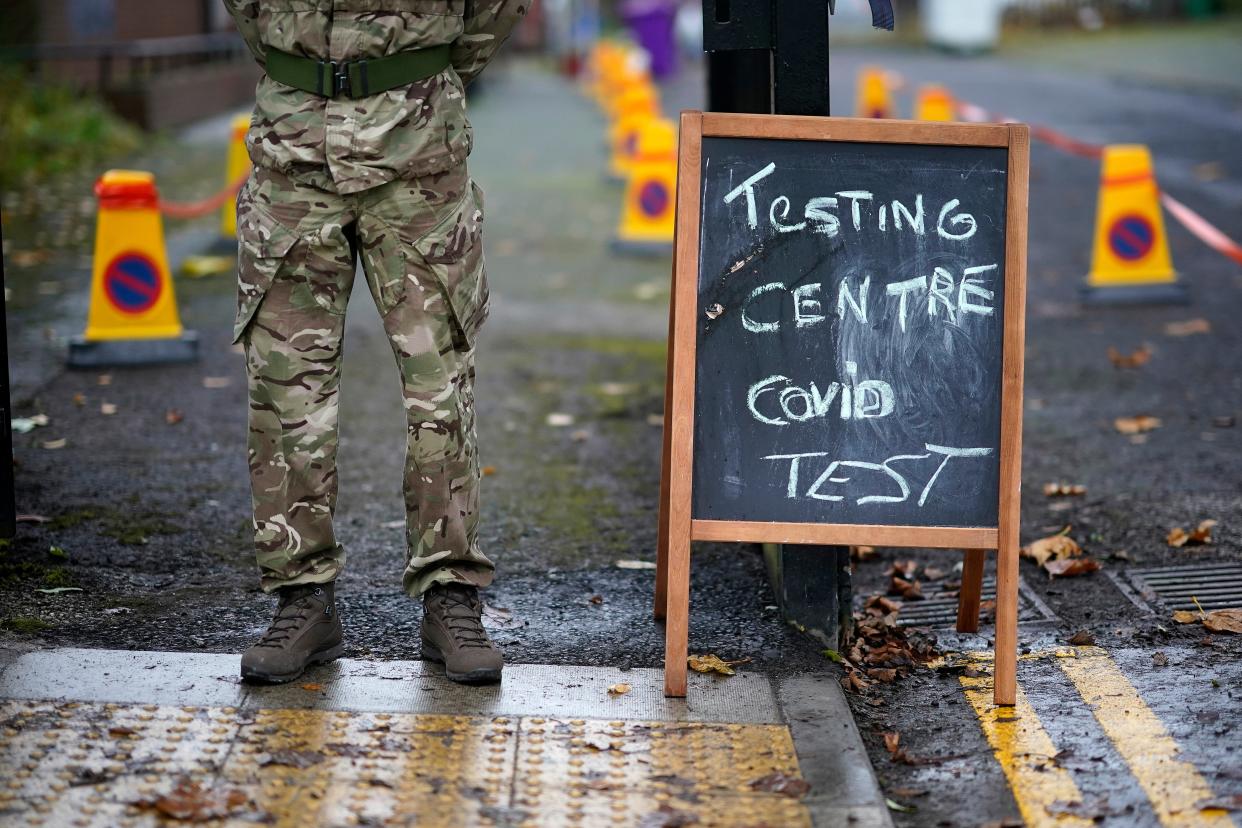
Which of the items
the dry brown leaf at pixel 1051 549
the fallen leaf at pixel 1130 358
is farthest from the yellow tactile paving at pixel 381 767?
the fallen leaf at pixel 1130 358

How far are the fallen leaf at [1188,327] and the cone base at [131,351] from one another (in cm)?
514

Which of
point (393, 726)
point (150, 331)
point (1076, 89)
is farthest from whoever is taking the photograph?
point (1076, 89)

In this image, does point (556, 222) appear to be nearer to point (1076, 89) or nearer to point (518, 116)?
point (518, 116)

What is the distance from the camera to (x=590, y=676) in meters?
3.88


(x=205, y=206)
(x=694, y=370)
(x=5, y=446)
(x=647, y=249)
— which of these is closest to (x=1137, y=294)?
(x=647, y=249)

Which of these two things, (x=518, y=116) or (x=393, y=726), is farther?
(x=518, y=116)

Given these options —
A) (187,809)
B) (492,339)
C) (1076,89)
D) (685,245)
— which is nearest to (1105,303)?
(492,339)

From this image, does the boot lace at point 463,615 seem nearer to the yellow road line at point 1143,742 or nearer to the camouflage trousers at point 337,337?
the camouflage trousers at point 337,337

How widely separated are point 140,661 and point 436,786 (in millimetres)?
1039

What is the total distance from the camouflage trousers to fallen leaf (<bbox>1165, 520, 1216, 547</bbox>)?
2473 mm

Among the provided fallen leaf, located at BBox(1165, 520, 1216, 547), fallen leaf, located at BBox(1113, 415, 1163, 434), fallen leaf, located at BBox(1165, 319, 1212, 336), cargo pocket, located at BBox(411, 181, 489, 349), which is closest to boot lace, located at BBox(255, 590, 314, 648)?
cargo pocket, located at BBox(411, 181, 489, 349)

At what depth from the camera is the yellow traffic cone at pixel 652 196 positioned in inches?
443

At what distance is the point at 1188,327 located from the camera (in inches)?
332

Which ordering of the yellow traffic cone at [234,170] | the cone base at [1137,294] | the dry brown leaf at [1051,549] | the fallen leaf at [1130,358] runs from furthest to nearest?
1. the yellow traffic cone at [234,170]
2. the cone base at [1137,294]
3. the fallen leaf at [1130,358]
4. the dry brown leaf at [1051,549]
